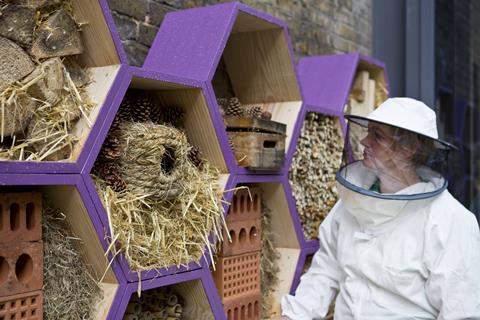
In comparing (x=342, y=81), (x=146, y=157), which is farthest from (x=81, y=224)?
(x=342, y=81)

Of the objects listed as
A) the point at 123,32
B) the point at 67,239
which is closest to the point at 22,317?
the point at 67,239

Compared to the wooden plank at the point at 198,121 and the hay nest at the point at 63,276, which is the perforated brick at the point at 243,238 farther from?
the hay nest at the point at 63,276

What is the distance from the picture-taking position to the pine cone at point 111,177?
1766 millimetres

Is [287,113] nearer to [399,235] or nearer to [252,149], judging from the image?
[252,149]

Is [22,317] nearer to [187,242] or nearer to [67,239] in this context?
[67,239]

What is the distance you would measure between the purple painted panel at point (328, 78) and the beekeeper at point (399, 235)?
2.04 feet

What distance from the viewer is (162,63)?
2.21 metres

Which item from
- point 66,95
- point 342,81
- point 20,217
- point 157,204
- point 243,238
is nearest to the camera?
point 20,217

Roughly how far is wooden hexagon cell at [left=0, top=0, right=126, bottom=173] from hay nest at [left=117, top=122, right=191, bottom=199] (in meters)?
0.13

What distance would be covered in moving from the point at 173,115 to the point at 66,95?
1.57 ft

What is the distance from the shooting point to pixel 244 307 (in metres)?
2.30

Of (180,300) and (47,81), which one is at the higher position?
(47,81)

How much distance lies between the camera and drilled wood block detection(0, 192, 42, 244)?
1535mm

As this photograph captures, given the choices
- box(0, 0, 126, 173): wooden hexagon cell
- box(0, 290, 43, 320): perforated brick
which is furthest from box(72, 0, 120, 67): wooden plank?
box(0, 290, 43, 320): perforated brick
